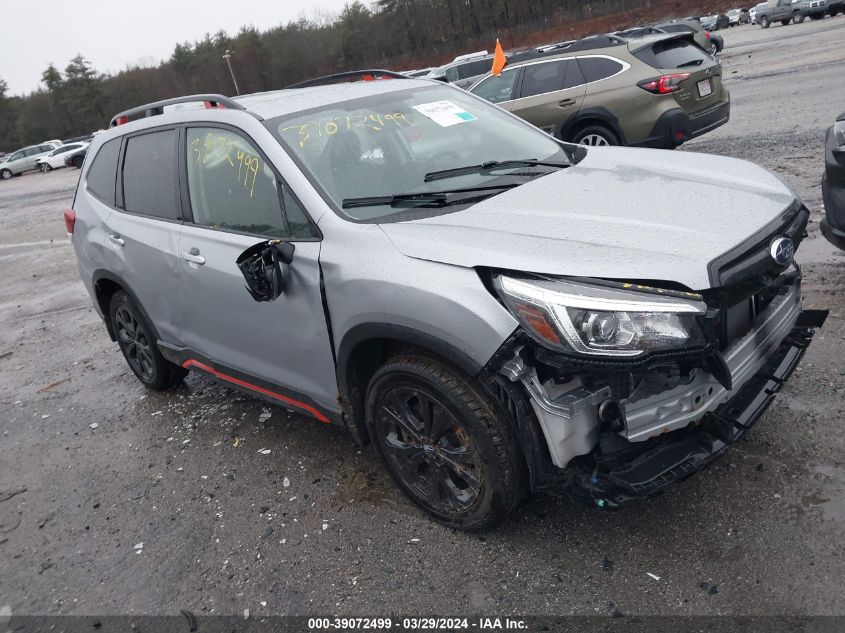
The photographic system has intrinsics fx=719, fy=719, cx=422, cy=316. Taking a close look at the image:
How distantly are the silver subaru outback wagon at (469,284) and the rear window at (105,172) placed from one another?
0.53 metres

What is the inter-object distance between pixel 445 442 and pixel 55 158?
147 feet

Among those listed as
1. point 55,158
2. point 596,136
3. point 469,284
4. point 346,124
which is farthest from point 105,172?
point 55,158

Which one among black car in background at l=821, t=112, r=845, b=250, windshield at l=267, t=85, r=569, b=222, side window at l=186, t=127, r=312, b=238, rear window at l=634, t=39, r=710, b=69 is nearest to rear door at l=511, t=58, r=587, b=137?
rear window at l=634, t=39, r=710, b=69

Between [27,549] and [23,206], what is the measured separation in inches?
868

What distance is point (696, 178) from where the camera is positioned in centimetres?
333

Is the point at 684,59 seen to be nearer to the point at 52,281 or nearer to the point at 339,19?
the point at 52,281

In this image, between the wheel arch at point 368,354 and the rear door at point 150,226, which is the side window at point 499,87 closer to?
the rear door at point 150,226

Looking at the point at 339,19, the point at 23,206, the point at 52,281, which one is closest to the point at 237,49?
the point at 339,19

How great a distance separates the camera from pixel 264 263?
127 inches

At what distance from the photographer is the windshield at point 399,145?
337 centimetres

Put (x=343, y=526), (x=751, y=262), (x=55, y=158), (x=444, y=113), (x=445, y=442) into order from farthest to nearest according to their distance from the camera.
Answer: (x=55, y=158) → (x=444, y=113) → (x=343, y=526) → (x=445, y=442) → (x=751, y=262)

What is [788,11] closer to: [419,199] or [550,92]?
[550,92]

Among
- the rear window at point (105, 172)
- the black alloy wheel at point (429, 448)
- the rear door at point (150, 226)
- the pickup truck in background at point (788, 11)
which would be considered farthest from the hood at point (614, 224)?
the pickup truck in background at point (788, 11)

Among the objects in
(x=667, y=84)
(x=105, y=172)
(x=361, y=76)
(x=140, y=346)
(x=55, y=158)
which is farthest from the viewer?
(x=55, y=158)
